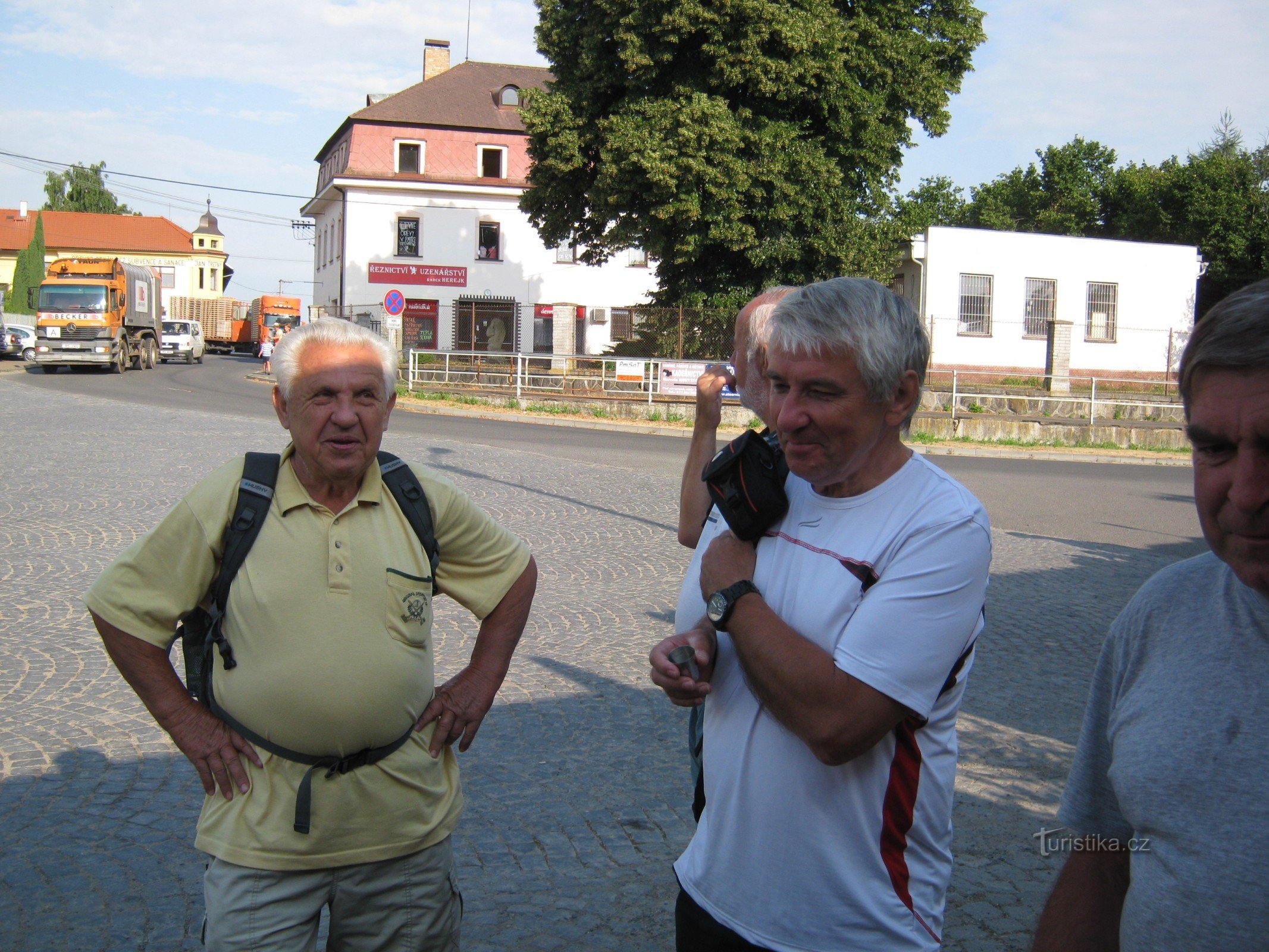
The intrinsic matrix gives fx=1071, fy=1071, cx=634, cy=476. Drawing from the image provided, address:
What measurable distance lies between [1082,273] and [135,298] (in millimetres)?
32172

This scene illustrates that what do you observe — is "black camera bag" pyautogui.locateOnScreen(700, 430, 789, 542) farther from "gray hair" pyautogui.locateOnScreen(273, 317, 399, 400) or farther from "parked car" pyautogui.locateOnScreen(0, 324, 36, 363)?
"parked car" pyautogui.locateOnScreen(0, 324, 36, 363)

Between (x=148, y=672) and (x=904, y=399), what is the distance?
5.59 ft

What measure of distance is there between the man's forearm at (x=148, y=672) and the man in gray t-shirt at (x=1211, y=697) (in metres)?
1.88

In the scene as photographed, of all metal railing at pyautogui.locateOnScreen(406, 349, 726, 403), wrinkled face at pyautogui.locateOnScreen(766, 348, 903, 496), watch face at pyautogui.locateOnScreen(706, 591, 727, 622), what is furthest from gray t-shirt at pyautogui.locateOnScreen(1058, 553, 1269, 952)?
metal railing at pyautogui.locateOnScreen(406, 349, 726, 403)

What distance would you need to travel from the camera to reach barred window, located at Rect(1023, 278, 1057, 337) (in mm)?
35500

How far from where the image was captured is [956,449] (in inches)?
878

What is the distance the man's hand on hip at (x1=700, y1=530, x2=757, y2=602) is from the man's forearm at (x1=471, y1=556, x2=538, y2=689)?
73 centimetres

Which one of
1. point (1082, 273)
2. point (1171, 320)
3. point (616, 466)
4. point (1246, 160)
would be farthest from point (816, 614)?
point (1246, 160)

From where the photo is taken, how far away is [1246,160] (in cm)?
4925

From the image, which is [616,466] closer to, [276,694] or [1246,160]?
[276,694]

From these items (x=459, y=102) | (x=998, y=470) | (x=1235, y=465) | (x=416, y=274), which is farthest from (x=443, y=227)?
(x=1235, y=465)

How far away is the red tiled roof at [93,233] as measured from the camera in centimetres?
8825

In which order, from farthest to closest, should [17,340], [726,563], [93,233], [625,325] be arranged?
1. [93,233]
2. [17,340]
3. [625,325]
4. [726,563]

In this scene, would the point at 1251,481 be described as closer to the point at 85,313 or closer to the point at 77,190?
the point at 85,313
